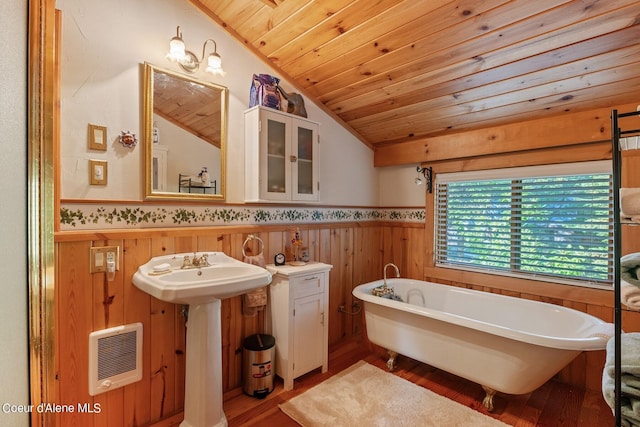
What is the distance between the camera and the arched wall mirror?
1.81 meters

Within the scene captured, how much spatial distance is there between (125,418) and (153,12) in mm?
2420

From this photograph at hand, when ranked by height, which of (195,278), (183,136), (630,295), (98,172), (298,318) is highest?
(183,136)

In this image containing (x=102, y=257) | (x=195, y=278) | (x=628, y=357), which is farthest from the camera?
(x=195, y=278)

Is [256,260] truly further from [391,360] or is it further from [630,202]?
[630,202]

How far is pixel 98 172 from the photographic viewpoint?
163cm

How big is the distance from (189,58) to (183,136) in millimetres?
504

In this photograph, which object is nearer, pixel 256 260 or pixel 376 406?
pixel 376 406

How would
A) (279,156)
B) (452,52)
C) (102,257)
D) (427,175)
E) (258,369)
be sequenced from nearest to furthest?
1. (102,257)
2. (452,52)
3. (258,369)
4. (279,156)
5. (427,175)

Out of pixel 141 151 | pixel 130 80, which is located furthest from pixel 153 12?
pixel 141 151

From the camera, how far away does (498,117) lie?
2416 millimetres

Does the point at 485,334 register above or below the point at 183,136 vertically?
below

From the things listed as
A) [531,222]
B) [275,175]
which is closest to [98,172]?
[275,175]

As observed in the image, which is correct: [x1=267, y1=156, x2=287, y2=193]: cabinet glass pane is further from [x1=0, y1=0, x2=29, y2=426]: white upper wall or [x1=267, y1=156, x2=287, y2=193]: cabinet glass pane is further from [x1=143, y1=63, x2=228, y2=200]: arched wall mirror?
[x1=0, y1=0, x2=29, y2=426]: white upper wall

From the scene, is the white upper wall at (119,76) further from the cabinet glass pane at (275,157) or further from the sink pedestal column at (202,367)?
the sink pedestal column at (202,367)
